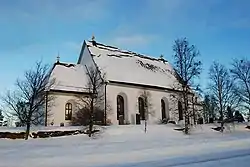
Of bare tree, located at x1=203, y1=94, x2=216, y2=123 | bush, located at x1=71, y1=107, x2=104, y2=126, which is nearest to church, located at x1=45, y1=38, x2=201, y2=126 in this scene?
bush, located at x1=71, y1=107, x2=104, y2=126

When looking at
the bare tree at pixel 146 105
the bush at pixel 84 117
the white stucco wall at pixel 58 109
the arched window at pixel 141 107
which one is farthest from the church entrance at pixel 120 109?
the white stucco wall at pixel 58 109

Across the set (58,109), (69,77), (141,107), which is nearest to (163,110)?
(141,107)

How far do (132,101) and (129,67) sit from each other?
570 cm

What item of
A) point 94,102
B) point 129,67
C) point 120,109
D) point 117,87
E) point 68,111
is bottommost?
point 68,111

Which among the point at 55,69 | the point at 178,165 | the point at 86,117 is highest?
the point at 55,69

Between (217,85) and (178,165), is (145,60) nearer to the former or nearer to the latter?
(217,85)

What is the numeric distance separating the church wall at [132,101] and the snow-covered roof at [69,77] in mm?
3591

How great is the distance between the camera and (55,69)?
36.1 m

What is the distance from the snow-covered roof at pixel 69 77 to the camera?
A: 33819 mm

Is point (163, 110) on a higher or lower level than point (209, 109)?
lower

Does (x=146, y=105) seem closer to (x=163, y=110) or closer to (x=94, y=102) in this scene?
(x=163, y=110)

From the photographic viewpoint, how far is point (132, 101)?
37.4 metres

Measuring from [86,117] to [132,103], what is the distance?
8700 mm

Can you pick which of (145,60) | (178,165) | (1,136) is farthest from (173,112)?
(178,165)
